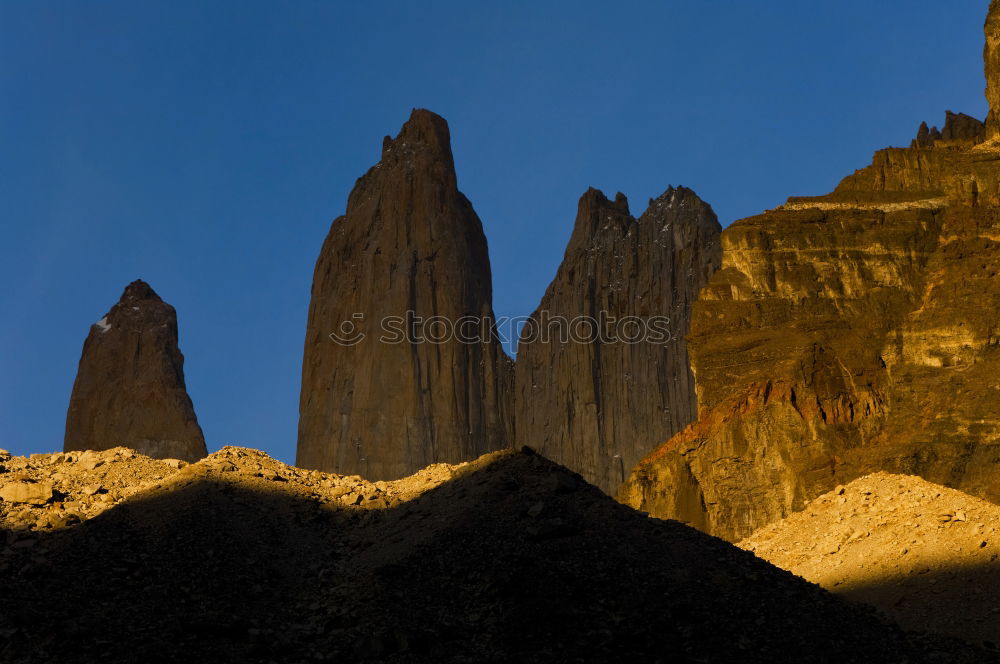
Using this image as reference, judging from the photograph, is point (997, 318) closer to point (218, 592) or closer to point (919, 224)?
point (919, 224)

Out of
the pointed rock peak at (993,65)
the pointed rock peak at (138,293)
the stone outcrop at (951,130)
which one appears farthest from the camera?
the pointed rock peak at (138,293)

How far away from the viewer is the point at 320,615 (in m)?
16.3

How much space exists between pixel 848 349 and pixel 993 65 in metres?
13.4

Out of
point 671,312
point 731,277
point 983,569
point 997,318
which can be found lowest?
point 983,569

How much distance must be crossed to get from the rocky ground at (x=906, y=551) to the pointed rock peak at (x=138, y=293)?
44.6 metres

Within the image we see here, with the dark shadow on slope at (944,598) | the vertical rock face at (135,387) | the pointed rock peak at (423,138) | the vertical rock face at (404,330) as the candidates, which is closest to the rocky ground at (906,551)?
the dark shadow on slope at (944,598)

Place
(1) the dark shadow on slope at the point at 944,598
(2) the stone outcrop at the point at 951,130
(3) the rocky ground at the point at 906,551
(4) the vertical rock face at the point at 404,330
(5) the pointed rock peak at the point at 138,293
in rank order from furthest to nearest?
1. (5) the pointed rock peak at the point at 138,293
2. (4) the vertical rock face at the point at 404,330
3. (2) the stone outcrop at the point at 951,130
4. (3) the rocky ground at the point at 906,551
5. (1) the dark shadow on slope at the point at 944,598

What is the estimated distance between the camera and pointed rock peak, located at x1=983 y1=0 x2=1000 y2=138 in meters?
48.4

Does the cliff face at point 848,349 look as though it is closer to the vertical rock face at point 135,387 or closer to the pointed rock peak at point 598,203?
the pointed rock peak at point 598,203

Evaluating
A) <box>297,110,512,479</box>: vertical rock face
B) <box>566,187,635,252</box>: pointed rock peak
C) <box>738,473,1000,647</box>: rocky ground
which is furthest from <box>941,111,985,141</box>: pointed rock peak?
<box>738,473,1000,647</box>: rocky ground

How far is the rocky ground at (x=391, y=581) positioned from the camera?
15.4 m

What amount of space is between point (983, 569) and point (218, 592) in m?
14.0

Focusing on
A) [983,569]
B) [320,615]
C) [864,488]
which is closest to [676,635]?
[320,615]

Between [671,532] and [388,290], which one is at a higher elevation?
[388,290]
